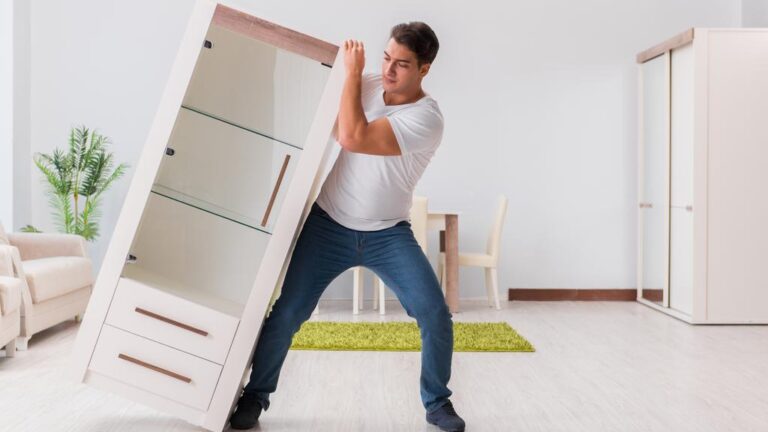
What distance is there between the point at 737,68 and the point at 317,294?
394cm

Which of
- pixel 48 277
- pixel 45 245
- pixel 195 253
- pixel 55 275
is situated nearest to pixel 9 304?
pixel 48 277

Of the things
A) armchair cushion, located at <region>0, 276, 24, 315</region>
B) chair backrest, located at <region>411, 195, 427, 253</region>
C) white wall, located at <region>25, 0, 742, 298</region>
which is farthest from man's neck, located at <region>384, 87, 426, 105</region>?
white wall, located at <region>25, 0, 742, 298</region>

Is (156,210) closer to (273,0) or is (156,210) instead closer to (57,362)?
(57,362)

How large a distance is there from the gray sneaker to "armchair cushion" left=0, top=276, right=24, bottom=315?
2.18 m

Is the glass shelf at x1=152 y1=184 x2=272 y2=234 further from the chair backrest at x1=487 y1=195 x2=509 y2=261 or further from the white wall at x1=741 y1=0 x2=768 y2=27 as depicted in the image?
the white wall at x1=741 y1=0 x2=768 y2=27

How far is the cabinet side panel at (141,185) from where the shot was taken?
284cm

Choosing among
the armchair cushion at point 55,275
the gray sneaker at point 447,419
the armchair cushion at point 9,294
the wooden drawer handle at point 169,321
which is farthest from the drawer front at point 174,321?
the armchair cushion at point 55,275

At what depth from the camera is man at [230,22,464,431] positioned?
2.85 meters

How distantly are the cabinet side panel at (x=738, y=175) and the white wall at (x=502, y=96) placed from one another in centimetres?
132

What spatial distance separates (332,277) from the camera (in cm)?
293

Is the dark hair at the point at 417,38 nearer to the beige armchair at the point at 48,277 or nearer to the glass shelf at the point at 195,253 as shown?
the glass shelf at the point at 195,253

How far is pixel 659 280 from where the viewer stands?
6387 mm

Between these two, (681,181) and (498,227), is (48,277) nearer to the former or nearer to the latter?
(498,227)

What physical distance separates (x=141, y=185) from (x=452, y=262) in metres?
3.69
